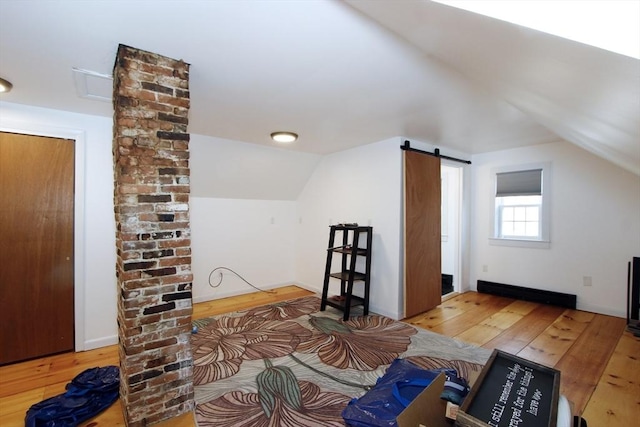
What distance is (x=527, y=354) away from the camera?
2.75 meters

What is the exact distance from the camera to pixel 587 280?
382 cm

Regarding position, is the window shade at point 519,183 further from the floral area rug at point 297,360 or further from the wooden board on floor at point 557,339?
the floral area rug at point 297,360

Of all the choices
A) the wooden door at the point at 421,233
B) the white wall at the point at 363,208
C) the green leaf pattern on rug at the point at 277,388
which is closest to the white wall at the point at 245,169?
the white wall at the point at 363,208

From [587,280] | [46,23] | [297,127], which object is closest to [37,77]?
[46,23]

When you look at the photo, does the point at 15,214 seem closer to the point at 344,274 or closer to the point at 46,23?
the point at 46,23

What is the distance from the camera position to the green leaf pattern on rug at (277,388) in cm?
204

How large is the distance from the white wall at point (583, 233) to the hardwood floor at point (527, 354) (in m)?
0.33

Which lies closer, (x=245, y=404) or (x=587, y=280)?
(x=245, y=404)

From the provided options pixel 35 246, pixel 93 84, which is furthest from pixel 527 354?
pixel 35 246

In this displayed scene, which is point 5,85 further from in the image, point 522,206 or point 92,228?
point 522,206

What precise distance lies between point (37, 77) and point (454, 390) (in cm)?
329

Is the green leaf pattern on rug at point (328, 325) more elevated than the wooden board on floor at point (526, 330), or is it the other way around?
the wooden board on floor at point (526, 330)

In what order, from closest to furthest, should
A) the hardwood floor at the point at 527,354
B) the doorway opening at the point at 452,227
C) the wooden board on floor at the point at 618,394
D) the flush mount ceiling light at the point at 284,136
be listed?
the wooden board on floor at the point at 618,394
the hardwood floor at the point at 527,354
the flush mount ceiling light at the point at 284,136
the doorway opening at the point at 452,227

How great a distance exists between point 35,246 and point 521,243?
5.93 meters
